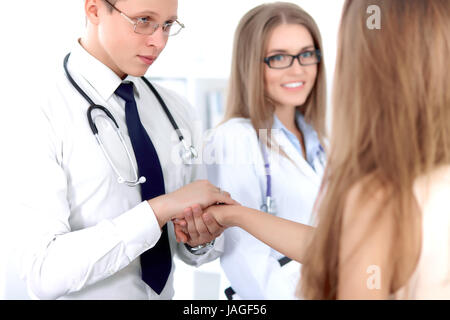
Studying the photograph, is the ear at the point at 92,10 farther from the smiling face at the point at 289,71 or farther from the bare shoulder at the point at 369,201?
the bare shoulder at the point at 369,201

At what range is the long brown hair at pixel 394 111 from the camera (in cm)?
55

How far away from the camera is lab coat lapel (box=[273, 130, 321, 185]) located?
44.3 inches

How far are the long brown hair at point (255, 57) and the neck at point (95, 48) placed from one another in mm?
341

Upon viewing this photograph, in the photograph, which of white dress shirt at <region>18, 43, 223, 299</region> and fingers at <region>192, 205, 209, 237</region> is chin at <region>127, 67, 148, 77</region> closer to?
white dress shirt at <region>18, 43, 223, 299</region>

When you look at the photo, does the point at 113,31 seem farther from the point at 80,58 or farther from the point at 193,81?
the point at 193,81

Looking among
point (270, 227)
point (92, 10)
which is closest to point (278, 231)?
point (270, 227)

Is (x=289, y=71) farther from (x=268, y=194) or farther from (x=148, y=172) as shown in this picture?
(x=148, y=172)

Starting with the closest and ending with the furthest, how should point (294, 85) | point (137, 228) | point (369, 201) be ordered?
point (369, 201)
point (137, 228)
point (294, 85)

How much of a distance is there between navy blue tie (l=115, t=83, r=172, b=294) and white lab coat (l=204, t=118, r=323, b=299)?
0.65ft

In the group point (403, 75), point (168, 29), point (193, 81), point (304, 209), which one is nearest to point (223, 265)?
point (304, 209)

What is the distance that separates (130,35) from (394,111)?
0.53 metres

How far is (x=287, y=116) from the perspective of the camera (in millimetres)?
1216

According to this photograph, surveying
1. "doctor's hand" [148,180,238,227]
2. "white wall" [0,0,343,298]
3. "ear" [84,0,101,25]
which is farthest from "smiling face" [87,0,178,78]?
"doctor's hand" [148,180,238,227]

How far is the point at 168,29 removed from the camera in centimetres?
92
